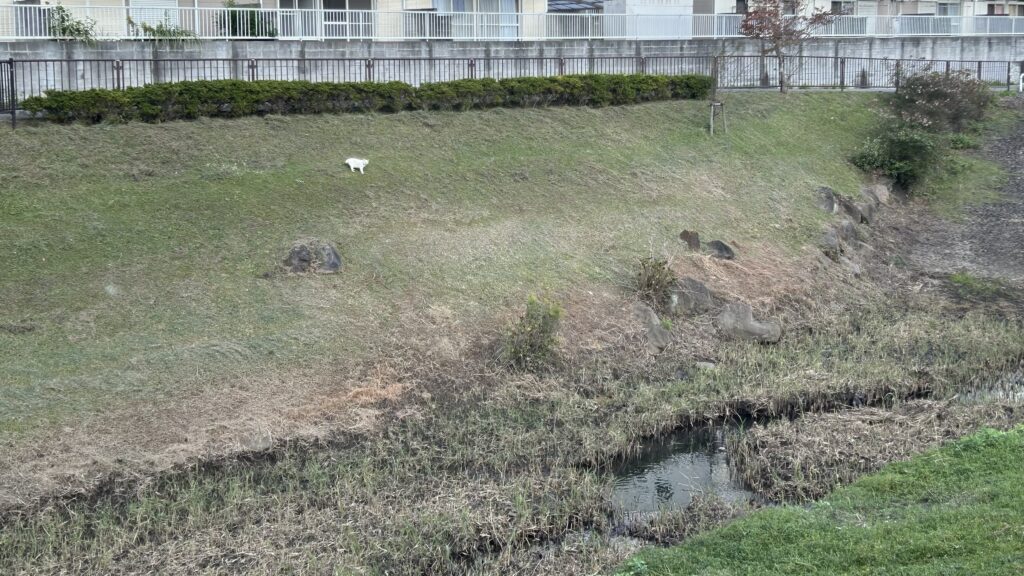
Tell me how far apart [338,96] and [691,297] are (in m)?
9.44

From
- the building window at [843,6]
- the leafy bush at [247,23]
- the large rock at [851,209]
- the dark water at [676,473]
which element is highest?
the building window at [843,6]

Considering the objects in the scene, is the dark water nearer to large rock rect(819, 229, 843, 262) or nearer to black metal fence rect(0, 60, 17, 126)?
large rock rect(819, 229, 843, 262)

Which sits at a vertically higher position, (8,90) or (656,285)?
(8,90)

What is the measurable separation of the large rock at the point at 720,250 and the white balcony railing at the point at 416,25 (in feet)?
38.9

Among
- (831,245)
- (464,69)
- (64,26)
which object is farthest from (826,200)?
(64,26)

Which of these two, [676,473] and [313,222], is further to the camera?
[313,222]

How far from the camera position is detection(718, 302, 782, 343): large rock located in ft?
58.3

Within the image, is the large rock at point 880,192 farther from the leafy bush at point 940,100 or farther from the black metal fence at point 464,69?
the black metal fence at point 464,69

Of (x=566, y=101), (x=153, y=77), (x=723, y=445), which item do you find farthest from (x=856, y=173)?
(x=153, y=77)

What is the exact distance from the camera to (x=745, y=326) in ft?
58.6

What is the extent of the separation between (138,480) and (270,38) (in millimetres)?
16889

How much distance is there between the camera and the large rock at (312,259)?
16.8m

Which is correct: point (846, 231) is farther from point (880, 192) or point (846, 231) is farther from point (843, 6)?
point (843, 6)

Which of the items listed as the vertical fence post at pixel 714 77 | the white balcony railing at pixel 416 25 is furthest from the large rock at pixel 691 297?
the white balcony railing at pixel 416 25
